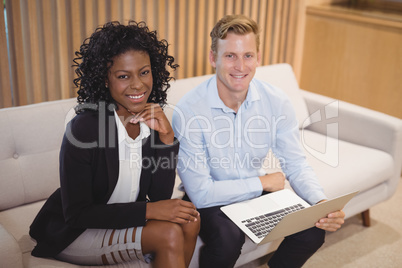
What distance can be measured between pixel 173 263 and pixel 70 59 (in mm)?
1225

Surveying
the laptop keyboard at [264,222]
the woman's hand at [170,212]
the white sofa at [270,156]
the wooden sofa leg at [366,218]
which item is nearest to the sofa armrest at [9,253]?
the white sofa at [270,156]

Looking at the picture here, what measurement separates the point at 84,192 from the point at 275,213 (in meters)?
0.71

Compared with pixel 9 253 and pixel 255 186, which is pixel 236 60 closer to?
pixel 255 186

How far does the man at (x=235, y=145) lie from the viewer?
1.69m

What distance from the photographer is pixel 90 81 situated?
1.45 metres

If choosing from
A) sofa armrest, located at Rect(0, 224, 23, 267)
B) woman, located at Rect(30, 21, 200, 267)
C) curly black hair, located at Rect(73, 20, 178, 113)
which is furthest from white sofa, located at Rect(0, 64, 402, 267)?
curly black hair, located at Rect(73, 20, 178, 113)

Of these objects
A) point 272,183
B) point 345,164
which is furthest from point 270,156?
point 272,183

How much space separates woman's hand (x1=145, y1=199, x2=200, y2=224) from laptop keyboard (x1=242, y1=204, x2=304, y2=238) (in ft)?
0.89

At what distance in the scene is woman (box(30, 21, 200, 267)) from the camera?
1.40 m

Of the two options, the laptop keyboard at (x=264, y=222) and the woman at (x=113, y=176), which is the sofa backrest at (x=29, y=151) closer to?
the woman at (x=113, y=176)

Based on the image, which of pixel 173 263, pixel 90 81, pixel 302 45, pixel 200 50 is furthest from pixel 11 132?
pixel 302 45

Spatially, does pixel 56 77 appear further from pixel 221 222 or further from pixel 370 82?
pixel 370 82

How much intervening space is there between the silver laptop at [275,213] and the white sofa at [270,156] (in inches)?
5.7

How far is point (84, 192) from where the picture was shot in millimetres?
1409
